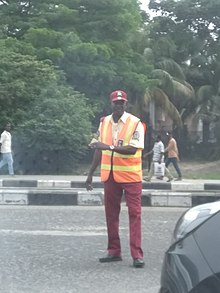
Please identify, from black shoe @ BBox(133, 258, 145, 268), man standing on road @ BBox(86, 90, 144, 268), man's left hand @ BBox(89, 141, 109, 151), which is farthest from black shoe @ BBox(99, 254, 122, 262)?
man's left hand @ BBox(89, 141, 109, 151)

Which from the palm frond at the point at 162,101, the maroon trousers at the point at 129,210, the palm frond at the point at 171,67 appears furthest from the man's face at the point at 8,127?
the maroon trousers at the point at 129,210

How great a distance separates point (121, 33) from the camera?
25.8m

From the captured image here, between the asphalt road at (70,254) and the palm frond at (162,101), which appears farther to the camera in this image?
the palm frond at (162,101)

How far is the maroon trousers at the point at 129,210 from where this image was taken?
6039 mm

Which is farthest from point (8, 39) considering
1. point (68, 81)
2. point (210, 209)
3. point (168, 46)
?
point (210, 209)

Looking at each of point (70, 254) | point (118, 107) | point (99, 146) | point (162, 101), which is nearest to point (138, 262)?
point (70, 254)

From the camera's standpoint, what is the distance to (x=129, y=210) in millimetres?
6070

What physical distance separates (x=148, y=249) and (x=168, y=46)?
26275 mm

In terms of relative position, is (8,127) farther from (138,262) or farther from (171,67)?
(138,262)

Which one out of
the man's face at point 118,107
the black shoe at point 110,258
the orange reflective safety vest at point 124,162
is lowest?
the black shoe at point 110,258

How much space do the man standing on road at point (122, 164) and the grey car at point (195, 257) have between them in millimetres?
2679

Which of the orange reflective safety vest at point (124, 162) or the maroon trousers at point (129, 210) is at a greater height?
the orange reflective safety vest at point (124, 162)

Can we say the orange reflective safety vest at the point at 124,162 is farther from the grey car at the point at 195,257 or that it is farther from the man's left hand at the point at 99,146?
the grey car at the point at 195,257

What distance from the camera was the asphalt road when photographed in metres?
5.43
